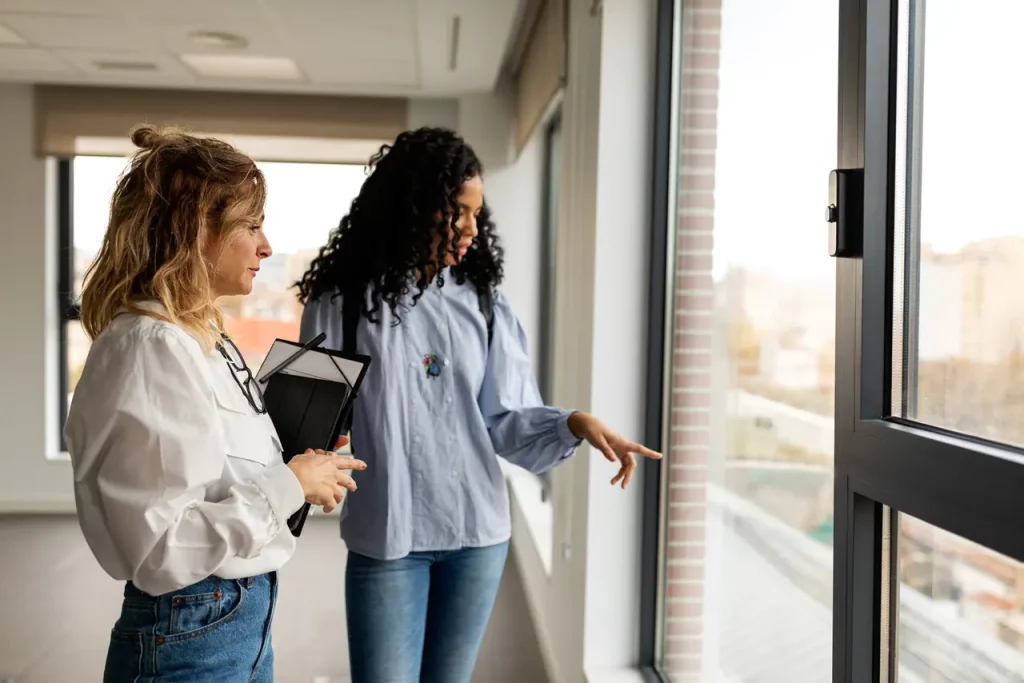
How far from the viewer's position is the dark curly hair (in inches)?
63.7

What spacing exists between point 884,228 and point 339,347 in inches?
37.2

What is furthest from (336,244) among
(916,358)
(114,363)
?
(916,358)

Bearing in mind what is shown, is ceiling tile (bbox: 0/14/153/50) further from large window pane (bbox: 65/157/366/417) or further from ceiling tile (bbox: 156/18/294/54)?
large window pane (bbox: 65/157/366/417)

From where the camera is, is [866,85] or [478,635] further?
[478,635]

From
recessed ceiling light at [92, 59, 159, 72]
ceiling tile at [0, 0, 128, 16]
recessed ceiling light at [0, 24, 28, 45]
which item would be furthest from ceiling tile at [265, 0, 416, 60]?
recessed ceiling light at [0, 24, 28, 45]

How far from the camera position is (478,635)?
1696 millimetres

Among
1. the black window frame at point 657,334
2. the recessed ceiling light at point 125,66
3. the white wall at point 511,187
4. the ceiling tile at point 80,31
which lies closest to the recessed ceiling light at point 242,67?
the recessed ceiling light at point 125,66

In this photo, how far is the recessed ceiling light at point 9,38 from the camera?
Answer: 4.41 metres

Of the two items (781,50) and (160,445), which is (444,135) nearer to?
(781,50)

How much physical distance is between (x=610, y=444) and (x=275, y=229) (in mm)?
4828

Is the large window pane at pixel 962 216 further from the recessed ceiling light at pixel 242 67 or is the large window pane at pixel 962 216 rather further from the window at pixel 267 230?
the window at pixel 267 230

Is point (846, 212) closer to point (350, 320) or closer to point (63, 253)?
point (350, 320)

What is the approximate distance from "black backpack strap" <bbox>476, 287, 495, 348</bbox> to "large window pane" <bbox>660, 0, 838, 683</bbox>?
55 centimetres

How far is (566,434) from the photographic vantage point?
1637 mm
